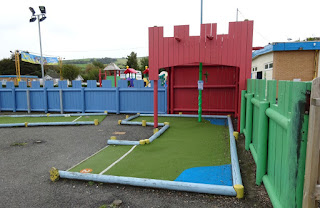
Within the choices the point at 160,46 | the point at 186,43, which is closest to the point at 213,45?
the point at 186,43

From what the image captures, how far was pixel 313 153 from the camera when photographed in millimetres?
2158

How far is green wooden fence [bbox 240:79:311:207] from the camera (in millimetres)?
2277

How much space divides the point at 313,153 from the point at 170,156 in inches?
137

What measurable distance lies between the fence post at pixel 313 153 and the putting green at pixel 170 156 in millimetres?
2276

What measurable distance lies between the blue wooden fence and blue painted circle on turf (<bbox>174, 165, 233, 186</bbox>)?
293 inches

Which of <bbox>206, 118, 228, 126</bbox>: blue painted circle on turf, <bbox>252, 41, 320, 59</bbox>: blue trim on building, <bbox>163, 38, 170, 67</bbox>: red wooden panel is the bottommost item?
<bbox>206, 118, 228, 126</bbox>: blue painted circle on turf

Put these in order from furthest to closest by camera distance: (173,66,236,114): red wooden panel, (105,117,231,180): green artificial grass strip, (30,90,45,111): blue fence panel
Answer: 1. (30,90,45,111): blue fence panel
2. (173,66,236,114): red wooden panel
3. (105,117,231,180): green artificial grass strip

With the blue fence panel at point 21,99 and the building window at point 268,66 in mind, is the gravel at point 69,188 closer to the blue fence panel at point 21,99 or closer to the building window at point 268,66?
the blue fence panel at point 21,99

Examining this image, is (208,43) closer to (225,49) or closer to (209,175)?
(225,49)

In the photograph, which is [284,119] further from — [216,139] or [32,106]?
[32,106]

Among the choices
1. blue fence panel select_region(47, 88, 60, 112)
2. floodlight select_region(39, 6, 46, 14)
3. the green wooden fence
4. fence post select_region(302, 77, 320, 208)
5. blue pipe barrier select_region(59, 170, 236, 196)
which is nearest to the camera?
fence post select_region(302, 77, 320, 208)

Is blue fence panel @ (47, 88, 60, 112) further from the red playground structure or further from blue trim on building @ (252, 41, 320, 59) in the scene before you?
blue trim on building @ (252, 41, 320, 59)

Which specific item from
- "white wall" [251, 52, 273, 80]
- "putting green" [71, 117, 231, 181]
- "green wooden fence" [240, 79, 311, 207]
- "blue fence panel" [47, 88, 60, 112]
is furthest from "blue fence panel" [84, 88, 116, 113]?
"white wall" [251, 52, 273, 80]

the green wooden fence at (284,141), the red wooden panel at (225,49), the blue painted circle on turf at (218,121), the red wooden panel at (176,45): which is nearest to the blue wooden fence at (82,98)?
the blue painted circle on turf at (218,121)
